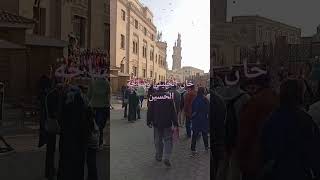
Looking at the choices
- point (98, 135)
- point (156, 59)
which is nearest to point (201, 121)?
point (156, 59)

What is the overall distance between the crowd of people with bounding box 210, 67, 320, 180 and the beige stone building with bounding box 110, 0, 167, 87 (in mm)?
488

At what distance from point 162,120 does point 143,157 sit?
0.32 metres

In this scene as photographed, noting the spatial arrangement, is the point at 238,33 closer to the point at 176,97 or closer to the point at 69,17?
the point at 176,97

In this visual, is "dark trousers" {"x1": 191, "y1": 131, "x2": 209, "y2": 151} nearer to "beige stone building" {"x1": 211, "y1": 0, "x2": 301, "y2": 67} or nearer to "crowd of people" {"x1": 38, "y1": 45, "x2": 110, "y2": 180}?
"beige stone building" {"x1": 211, "y1": 0, "x2": 301, "y2": 67}

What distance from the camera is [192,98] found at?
351 cm

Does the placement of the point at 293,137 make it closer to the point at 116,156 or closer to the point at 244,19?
the point at 244,19

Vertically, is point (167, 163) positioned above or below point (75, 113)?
below

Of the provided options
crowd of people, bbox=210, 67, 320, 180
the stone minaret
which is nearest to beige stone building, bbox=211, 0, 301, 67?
crowd of people, bbox=210, 67, 320, 180

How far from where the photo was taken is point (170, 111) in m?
3.51

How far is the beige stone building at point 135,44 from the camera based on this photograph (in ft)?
11.6

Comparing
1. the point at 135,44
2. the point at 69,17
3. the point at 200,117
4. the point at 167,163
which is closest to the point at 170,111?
the point at 200,117

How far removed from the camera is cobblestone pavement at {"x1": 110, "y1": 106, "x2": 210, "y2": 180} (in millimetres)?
3461

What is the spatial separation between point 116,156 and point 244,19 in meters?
1.43

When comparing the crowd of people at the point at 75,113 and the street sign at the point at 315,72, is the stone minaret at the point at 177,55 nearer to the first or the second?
the crowd of people at the point at 75,113
